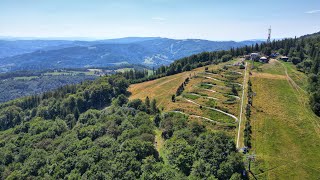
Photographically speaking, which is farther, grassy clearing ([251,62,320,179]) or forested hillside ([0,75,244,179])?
grassy clearing ([251,62,320,179])

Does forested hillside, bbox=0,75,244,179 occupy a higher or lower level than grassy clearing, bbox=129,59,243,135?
lower

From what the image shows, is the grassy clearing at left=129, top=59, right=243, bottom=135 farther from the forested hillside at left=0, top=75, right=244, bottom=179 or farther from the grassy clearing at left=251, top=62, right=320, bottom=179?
the grassy clearing at left=251, top=62, right=320, bottom=179

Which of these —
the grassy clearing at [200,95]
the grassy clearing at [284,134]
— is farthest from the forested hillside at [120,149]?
the grassy clearing at [284,134]

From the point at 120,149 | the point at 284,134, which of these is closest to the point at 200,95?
the point at 284,134

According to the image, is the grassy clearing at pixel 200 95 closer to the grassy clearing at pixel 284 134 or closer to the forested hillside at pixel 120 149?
the forested hillside at pixel 120 149

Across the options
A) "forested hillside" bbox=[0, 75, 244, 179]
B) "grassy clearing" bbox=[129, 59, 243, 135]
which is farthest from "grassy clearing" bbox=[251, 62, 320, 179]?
"forested hillside" bbox=[0, 75, 244, 179]

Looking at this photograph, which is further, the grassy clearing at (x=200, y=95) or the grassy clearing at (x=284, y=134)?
the grassy clearing at (x=200, y=95)

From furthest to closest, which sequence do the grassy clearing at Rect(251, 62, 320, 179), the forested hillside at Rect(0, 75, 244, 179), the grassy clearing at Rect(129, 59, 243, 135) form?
1. the grassy clearing at Rect(129, 59, 243, 135)
2. the grassy clearing at Rect(251, 62, 320, 179)
3. the forested hillside at Rect(0, 75, 244, 179)

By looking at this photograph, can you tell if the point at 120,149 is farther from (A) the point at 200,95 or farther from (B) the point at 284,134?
(B) the point at 284,134

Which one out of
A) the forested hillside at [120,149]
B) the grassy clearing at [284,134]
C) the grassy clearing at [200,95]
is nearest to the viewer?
the forested hillside at [120,149]
